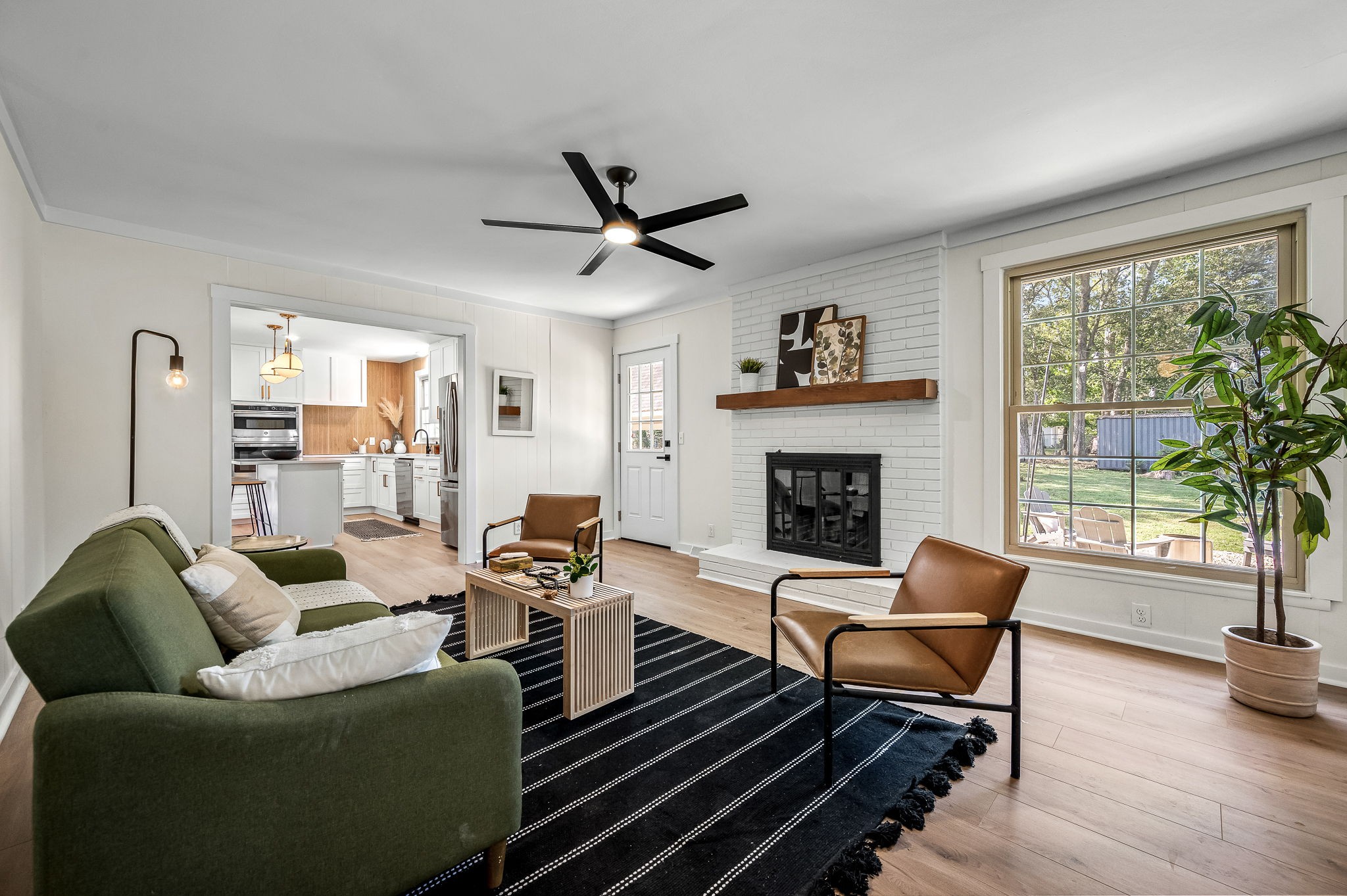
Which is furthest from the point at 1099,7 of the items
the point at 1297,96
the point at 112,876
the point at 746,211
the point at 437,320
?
the point at 437,320

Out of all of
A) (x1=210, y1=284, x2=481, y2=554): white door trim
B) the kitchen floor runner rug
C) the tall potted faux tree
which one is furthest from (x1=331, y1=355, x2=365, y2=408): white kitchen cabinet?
the tall potted faux tree

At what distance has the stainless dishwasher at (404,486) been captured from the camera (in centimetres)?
761

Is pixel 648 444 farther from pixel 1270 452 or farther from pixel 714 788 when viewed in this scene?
pixel 1270 452

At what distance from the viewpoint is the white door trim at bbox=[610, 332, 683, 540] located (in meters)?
5.83

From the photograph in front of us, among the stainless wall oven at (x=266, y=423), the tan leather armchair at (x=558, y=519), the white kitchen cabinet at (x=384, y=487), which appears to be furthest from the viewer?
the white kitchen cabinet at (x=384, y=487)

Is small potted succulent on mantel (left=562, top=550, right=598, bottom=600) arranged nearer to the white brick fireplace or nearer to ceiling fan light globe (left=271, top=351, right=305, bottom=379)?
the white brick fireplace

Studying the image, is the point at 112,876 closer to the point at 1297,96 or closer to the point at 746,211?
the point at 746,211

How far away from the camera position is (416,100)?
2379mm

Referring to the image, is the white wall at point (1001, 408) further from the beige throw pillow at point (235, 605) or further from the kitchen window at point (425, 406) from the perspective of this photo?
the kitchen window at point (425, 406)

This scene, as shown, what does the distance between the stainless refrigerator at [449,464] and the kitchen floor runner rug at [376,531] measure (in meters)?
0.90

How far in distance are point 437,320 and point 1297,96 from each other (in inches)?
214

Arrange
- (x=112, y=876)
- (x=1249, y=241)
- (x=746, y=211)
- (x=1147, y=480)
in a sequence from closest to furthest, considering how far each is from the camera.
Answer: (x=112, y=876) → (x=1249, y=241) → (x=1147, y=480) → (x=746, y=211)

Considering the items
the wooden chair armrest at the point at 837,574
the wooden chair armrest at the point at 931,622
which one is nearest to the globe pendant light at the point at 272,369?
the wooden chair armrest at the point at 837,574

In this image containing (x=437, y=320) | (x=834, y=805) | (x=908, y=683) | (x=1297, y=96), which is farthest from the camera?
(x=437, y=320)
